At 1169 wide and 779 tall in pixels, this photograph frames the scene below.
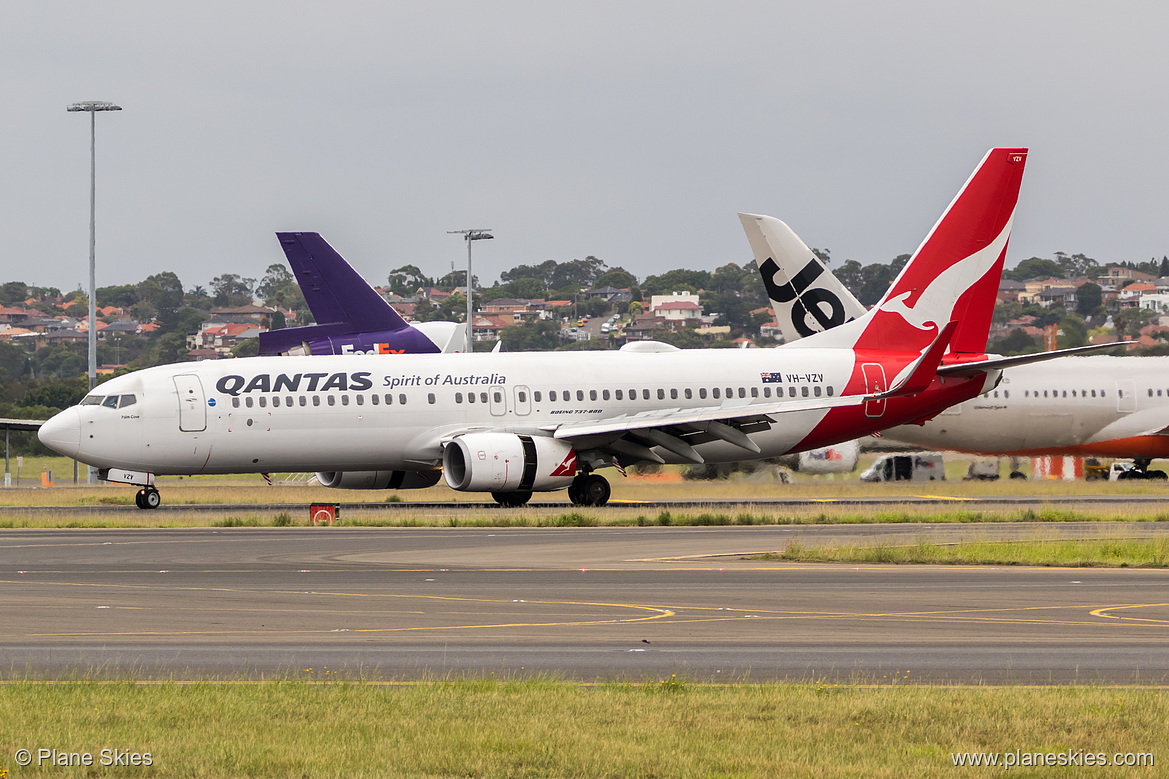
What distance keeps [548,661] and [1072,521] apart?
75.4 ft

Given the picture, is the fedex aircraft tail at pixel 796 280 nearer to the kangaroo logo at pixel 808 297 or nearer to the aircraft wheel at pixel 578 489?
the kangaroo logo at pixel 808 297

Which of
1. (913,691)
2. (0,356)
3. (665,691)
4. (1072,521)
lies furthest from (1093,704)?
(0,356)

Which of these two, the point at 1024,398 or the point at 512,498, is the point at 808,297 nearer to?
the point at 1024,398

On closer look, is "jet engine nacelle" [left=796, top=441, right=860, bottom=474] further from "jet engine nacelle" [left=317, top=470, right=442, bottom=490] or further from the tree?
the tree

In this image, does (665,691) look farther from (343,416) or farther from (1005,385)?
(1005,385)

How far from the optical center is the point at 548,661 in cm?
1542

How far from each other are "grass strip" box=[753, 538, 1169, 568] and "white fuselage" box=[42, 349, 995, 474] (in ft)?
44.6

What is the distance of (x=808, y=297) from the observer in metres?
51.3

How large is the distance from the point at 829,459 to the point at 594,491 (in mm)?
15341

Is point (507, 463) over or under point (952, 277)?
under

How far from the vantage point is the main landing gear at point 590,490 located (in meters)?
42.0

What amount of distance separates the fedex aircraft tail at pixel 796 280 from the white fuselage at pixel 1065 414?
464cm

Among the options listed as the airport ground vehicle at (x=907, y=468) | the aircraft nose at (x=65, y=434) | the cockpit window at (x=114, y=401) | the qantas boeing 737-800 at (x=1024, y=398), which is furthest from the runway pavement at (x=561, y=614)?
the airport ground vehicle at (x=907, y=468)

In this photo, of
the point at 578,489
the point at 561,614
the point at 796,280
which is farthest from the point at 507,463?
the point at 561,614
